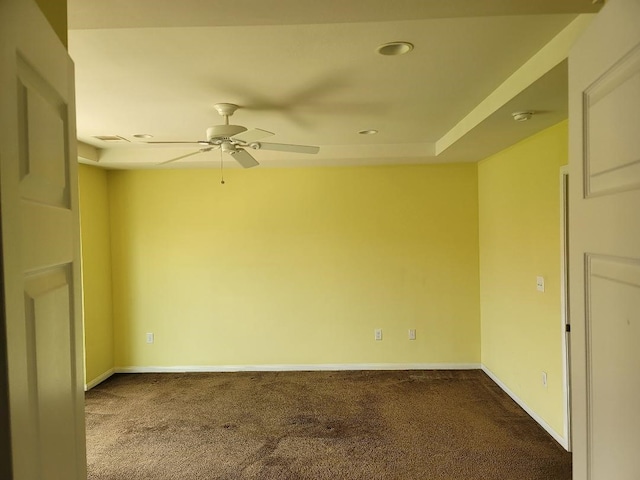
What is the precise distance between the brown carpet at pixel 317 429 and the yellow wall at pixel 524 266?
320 mm

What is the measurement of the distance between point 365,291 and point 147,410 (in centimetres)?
261

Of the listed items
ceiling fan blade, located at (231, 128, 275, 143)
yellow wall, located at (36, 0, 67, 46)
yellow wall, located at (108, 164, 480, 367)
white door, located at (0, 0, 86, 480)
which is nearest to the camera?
white door, located at (0, 0, 86, 480)

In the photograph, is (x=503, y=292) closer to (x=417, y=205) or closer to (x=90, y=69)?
(x=417, y=205)

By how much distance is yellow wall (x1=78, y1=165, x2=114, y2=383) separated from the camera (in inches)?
175

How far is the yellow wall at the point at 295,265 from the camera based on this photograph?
4887 millimetres

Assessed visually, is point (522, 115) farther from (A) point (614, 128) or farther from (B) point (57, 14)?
(B) point (57, 14)

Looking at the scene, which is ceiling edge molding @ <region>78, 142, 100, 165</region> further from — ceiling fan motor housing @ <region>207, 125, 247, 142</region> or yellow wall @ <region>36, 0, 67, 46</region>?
yellow wall @ <region>36, 0, 67, 46</region>

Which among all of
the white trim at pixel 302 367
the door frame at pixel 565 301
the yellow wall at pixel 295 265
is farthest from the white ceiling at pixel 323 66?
the white trim at pixel 302 367

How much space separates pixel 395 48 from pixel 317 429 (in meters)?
2.91

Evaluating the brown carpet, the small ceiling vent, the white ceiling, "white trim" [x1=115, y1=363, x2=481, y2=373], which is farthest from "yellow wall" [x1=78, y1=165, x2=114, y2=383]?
the white ceiling

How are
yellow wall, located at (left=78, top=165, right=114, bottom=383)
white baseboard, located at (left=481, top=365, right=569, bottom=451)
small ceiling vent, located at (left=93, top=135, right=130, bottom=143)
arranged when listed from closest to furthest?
1. white baseboard, located at (left=481, top=365, right=569, bottom=451)
2. small ceiling vent, located at (left=93, top=135, right=130, bottom=143)
3. yellow wall, located at (left=78, top=165, right=114, bottom=383)

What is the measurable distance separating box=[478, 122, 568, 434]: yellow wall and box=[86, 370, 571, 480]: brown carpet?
0.32 m

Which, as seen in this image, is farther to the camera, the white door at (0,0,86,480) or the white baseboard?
the white baseboard

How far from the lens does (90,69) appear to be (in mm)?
2287
